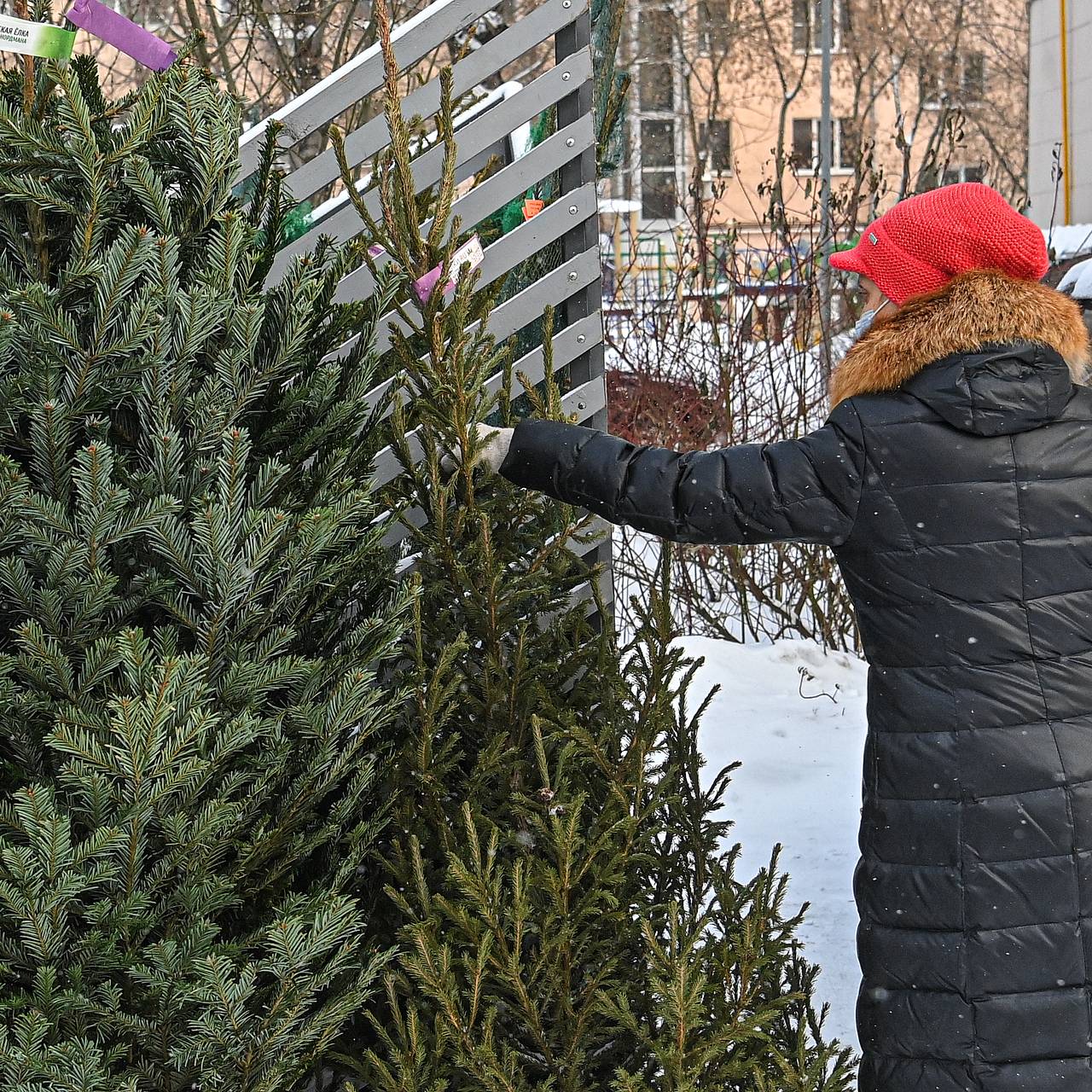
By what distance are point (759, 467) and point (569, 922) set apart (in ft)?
2.55

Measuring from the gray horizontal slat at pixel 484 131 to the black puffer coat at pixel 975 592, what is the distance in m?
0.67

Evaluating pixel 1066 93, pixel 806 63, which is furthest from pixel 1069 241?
pixel 806 63

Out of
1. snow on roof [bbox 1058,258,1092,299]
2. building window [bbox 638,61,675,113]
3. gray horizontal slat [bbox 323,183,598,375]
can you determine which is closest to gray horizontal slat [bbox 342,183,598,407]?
gray horizontal slat [bbox 323,183,598,375]

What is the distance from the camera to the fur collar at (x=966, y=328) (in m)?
1.97

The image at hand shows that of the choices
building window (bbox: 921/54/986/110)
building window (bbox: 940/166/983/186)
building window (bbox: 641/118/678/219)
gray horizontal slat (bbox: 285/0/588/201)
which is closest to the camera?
gray horizontal slat (bbox: 285/0/588/201)

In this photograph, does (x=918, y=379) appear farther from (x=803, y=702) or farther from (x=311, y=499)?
(x=803, y=702)

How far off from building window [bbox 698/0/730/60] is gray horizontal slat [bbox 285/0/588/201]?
15922 millimetres

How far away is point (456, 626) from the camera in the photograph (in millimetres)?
2115

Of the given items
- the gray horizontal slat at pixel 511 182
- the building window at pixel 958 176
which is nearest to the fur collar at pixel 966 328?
the building window at pixel 958 176

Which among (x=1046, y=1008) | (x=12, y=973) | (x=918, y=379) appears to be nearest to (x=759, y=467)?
(x=918, y=379)

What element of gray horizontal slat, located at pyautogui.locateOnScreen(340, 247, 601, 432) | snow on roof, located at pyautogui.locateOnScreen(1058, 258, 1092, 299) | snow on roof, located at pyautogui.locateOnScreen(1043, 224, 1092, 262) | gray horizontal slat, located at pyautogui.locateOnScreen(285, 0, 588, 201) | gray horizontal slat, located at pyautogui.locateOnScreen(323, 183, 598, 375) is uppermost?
snow on roof, located at pyautogui.locateOnScreen(1043, 224, 1092, 262)

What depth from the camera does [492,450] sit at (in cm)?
212

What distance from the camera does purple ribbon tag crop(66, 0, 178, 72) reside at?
2.02 m

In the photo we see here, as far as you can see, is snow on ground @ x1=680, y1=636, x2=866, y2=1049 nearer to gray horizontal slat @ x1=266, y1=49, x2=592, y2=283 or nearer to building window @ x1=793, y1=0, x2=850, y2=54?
gray horizontal slat @ x1=266, y1=49, x2=592, y2=283
